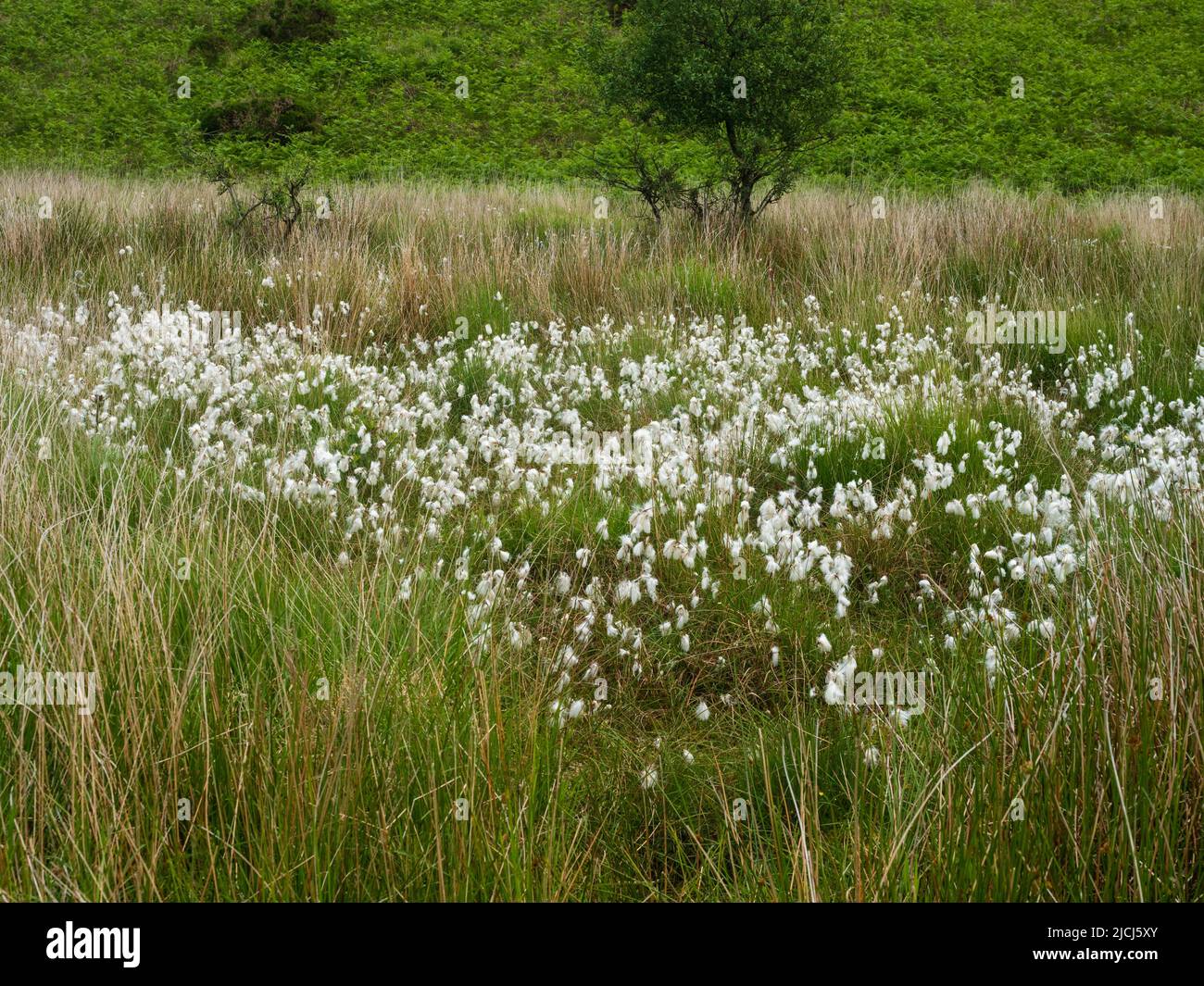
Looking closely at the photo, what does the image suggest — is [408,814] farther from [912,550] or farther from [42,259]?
[42,259]

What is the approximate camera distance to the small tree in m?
12.5

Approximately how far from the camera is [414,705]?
2605 millimetres

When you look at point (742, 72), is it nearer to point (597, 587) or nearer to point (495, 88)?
point (597, 587)

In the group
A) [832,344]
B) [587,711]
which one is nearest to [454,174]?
[832,344]

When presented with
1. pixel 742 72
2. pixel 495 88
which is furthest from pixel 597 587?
pixel 495 88

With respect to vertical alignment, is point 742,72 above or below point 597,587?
above

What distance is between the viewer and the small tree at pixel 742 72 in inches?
491

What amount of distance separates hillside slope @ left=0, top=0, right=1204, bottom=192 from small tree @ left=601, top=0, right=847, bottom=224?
721 cm

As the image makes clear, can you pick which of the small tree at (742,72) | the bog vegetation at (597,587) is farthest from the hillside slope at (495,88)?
the bog vegetation at (597,587)

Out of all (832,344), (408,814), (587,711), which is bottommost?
(587,711)

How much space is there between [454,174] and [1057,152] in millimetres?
13299

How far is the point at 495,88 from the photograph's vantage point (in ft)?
94.8

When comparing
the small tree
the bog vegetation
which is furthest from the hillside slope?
the bog vegetation

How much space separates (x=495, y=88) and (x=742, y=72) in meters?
18.2
